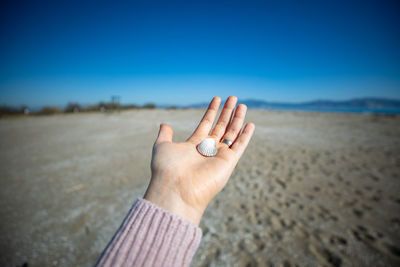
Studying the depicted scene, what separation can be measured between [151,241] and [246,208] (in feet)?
8.97

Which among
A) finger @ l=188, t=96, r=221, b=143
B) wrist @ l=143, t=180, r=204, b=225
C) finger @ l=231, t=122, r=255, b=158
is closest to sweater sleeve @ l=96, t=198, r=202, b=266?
wrist @ l=143, t=180, r=204, b=225

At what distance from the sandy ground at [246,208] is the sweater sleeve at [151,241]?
62.4 inches

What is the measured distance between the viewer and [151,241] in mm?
1082

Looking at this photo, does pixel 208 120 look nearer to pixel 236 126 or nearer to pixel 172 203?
pixel 236 126

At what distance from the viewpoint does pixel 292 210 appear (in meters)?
3.20

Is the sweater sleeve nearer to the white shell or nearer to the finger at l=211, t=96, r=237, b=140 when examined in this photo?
the white shell

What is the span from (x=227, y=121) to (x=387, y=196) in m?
4.28

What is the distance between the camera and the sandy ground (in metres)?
2.40

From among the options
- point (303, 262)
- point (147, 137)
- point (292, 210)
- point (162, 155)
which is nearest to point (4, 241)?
point (162, 155)

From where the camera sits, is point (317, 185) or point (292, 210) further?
point (317, 185)

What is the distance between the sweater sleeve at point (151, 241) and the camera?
1008 mm

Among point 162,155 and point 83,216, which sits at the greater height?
point 162,155

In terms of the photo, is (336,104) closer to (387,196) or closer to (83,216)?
(387,196)

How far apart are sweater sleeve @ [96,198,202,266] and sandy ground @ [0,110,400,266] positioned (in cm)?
159
